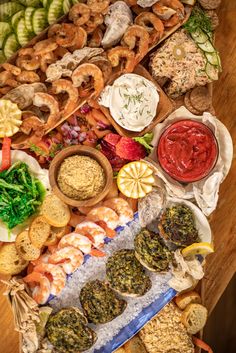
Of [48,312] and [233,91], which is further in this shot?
[233,91]

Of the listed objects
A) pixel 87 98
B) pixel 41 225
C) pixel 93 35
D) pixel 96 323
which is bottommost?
pixel 96 323

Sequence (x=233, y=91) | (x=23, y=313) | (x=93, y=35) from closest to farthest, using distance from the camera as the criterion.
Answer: (x=23, y=313), (x=93, y=35), (x=233, y=91)

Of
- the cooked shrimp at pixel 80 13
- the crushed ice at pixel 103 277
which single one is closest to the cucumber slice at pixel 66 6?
the cooked shrimp at pixel 80 13

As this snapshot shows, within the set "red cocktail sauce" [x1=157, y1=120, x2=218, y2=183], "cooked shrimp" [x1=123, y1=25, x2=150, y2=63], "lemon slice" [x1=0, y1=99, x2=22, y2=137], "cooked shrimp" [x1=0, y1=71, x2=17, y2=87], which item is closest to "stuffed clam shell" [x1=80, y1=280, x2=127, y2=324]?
"red cocktail sauce" [x1=157, y1=120, x2=218, y2=183]

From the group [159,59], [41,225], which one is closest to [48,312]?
[41,225]

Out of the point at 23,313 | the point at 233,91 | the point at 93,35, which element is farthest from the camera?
the point at 233,91

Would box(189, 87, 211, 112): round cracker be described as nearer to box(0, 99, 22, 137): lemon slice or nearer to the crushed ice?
the crushed ice

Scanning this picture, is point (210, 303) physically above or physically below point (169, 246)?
below

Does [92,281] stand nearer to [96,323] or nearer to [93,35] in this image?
[96,323]
